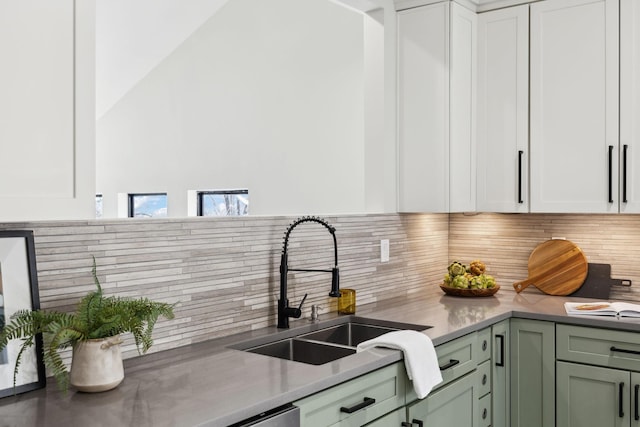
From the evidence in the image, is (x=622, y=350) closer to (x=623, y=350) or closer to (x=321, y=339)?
(x=623, y=350)

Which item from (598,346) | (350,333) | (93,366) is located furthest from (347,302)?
(93,366)

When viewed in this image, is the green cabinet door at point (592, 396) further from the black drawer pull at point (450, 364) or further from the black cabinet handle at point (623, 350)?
the black drawer pull at point (450, 364)

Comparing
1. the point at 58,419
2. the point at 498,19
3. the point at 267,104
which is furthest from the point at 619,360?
the point at 267,104

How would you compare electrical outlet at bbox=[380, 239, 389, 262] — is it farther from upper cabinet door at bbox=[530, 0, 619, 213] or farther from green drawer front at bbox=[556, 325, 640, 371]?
green drawer front at bbox=[556, 325, 640, 371]

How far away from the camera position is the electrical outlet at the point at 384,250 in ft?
10.2

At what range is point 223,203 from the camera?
18.3 ft

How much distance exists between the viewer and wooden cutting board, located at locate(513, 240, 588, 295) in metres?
3.22

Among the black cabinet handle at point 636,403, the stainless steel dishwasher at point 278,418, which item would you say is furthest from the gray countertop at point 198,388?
the black cabinet handle at point 636,403

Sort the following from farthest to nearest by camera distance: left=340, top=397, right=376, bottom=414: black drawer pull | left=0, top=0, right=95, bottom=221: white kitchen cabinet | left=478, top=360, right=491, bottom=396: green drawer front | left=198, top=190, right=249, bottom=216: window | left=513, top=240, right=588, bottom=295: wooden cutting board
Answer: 1. left=198, top=190, right=249, bottom=216: window
2. left=513, top=240, right=588, bottom=295: wooden cutting board
3. left=478, top=360, right=491, bottom=396: green drawer front
4. left=340, top=397, right=376, bottom=414: black drawer pull
5. left=0, top=0, right=95, bottom=221: white kitchen cabinet

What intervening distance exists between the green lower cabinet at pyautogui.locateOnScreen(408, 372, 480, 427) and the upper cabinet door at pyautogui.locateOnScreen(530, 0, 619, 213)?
1057mm

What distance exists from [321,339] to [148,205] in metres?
4.37

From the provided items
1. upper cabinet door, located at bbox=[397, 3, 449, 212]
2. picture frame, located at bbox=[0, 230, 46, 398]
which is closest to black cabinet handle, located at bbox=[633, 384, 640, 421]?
upper cabinet door, located at bbox=[397, 3, 449, 212]

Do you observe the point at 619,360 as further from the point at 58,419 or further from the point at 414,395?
the point at 58,419

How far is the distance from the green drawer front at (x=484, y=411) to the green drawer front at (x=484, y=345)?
0.18 meters
